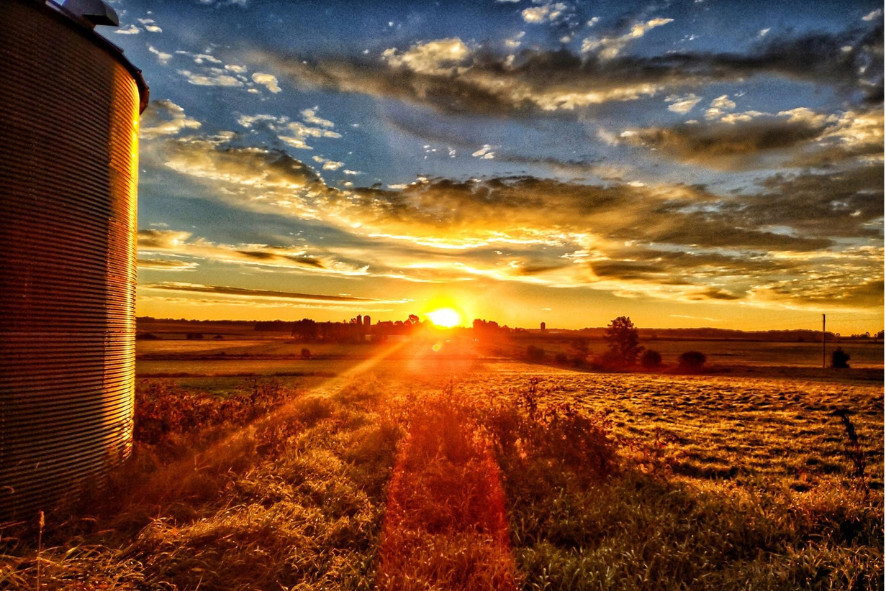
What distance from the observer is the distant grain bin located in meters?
7.20

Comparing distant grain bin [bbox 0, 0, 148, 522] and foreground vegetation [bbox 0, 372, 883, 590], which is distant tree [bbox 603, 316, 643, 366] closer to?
foreground vegetation [bbox 0, 372, 883, 590]

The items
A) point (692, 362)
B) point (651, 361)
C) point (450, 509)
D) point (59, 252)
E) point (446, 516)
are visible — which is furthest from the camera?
point (651, 361)

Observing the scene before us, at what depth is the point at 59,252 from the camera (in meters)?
7.77

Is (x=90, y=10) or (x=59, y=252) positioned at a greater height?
(x=90, y=10)

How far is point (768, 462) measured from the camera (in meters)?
13.1

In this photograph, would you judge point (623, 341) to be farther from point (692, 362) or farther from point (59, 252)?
point (59, 252)

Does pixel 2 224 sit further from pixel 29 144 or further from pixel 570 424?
pixel 570 424

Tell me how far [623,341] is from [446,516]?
2764 inches

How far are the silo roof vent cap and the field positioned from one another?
8.65 meters

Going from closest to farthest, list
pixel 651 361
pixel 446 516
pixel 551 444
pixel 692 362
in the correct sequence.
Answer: pixel 446 516, pixel 551 444, pixel 692 362, pixel 651 361

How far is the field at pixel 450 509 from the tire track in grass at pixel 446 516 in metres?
0.04

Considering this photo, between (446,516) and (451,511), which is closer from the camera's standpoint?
(446,516)

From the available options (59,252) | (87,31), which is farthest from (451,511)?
(87,31)

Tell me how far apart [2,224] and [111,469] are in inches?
189
